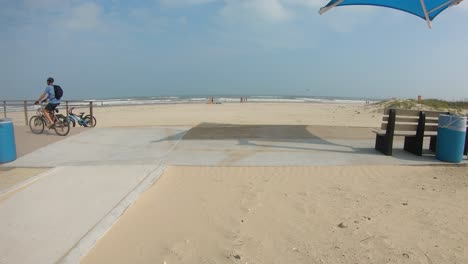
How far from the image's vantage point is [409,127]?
694 centimetres

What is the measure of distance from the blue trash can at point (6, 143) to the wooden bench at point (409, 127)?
795 cm

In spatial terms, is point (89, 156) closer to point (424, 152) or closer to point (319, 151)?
point (319, 151)

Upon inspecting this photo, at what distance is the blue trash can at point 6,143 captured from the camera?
6562mm

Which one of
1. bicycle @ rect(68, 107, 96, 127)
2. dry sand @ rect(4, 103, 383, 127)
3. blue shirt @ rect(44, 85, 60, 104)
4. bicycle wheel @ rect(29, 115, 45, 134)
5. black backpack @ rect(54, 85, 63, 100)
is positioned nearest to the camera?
blue shirt @ rect(44, 85, 60, 104)

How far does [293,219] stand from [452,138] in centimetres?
461

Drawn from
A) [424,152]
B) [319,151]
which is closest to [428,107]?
[424,152]

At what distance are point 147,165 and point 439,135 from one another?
602 cm

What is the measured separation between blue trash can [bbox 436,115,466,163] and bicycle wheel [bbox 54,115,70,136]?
975cm

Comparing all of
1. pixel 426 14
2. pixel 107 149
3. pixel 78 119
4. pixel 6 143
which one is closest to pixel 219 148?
pixel 107 149

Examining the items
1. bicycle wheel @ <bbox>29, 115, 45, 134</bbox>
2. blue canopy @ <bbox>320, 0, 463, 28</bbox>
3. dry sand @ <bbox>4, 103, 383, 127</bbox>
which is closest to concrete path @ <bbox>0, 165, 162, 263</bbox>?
bicycle wheel @ <bbox>29, 115, 45, 134</bbox>

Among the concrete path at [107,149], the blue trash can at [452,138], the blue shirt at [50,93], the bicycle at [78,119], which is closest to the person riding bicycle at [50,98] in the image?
the blue shirt at [50,93]

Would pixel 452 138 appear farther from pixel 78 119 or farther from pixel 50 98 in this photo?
pixel 78 119

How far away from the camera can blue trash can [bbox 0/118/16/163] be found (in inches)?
258

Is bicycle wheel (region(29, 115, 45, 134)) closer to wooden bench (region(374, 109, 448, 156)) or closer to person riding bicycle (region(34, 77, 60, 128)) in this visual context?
person riding bicycle (region(34, 77, 60, 128))
